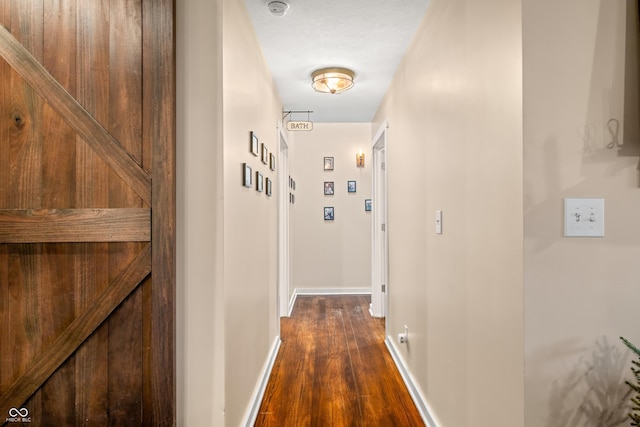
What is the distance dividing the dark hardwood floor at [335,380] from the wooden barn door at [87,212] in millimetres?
1005

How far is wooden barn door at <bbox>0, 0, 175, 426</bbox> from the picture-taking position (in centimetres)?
155

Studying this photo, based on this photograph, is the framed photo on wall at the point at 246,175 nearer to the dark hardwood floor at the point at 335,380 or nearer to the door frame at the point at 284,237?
the dark hardwood floor at the point at 335,380

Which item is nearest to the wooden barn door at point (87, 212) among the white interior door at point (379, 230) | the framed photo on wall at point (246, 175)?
the framed photo on wall at point (246, 175)

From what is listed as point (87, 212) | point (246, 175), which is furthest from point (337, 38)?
point (87, 212)

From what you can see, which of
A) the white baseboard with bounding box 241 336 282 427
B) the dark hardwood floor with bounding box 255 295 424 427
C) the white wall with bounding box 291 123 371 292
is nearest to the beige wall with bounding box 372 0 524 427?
the dark hardwood floor with bounding box 255 295 424 427

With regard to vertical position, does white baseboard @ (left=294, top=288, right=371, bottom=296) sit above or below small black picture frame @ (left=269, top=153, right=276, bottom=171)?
below

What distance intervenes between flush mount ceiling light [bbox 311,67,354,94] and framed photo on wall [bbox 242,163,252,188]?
127 cm

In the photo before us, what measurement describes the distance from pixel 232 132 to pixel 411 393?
1.97 m

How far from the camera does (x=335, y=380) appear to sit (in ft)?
8.98

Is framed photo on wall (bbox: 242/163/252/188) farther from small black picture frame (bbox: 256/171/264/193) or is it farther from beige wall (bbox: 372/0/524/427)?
beige wall (bbox: 372/0/524/427)

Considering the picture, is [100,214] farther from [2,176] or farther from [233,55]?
[233,55]

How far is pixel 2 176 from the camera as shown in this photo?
1.56m

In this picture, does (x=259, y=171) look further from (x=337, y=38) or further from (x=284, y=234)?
(x=284, y=234)

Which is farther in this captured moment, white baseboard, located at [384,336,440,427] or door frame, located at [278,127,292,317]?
door frame, located at [278,127,292,317]
